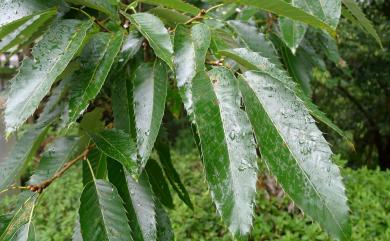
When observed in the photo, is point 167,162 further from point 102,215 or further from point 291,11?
point 291,11

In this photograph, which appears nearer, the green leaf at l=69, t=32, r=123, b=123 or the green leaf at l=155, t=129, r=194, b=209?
the green leaf at l=69, t=32, r=123, b=123

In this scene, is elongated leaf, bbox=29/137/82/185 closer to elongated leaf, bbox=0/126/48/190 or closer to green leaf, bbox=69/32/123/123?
elongated leaf, bbox=0/126/48/190

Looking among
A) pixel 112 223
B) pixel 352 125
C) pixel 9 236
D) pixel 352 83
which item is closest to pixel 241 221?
pixel 112 223

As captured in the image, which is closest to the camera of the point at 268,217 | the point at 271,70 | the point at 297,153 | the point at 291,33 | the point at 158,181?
the point at 297,153

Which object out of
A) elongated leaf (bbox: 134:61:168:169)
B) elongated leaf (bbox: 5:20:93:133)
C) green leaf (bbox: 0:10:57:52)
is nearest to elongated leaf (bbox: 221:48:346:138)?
elongated leaf (bbox: 134:61:168:169)

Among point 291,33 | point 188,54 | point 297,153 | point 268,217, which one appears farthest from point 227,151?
point 268,217

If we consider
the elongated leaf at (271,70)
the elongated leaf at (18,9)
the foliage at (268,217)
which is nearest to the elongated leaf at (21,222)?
the elongated leaf at (18,9)

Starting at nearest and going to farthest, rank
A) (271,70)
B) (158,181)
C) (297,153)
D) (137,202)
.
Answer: (297,153) < (271,70) < (137,202) < (158,181)
